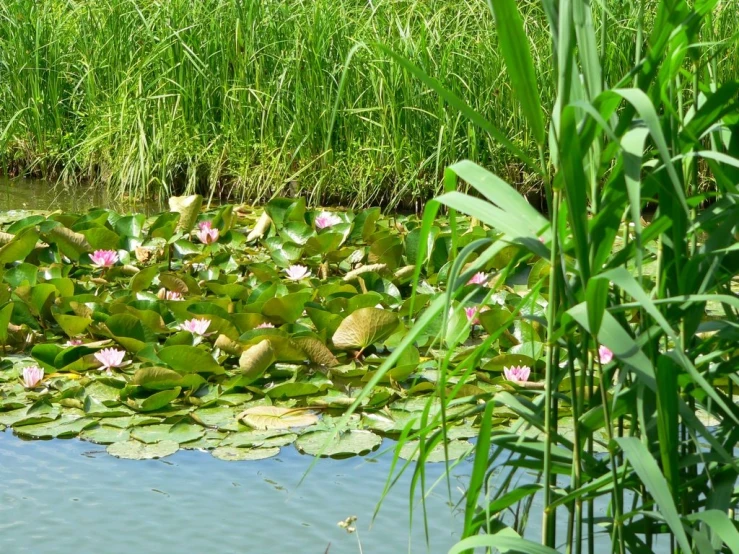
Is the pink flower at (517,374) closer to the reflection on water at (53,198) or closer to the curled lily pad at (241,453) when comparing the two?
the curled lily pad at (241,453)

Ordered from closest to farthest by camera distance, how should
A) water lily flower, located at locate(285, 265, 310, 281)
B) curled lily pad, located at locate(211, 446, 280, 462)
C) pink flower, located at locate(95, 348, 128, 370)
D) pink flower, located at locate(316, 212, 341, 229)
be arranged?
curled lily pad, located at locate(211, 446, 280, 462) → pink flower, located at locate(95, 348, 128, 370) → water lily flower, located at locate(285, 265, 310, 281) → pink flower, located at locate(316, 212, 341, 229)

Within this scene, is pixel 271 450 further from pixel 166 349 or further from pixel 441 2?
pixel 441 2

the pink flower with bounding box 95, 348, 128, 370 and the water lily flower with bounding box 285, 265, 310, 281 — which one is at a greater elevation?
the water lily flower with bounding box 285, 265, 310, 281

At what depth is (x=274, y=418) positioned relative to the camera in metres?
2.37

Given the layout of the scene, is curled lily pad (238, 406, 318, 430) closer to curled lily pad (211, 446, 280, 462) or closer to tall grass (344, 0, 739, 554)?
curled lily pad (211, 446, 280, 462)

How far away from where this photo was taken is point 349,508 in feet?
6.63

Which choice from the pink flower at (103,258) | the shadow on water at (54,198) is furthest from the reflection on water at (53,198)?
the pink flower at (103,258)

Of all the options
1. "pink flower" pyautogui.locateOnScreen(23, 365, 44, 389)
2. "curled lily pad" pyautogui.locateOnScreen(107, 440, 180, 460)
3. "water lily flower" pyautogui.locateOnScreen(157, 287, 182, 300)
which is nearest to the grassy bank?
"water lily flower" pyautogui.locateOnScreen(157, 287, 182, 300)

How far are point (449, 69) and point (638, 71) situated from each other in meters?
3.92

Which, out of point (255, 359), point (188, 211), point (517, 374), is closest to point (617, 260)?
point (517, 374)

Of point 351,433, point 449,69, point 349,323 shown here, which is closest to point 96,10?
point 449,69

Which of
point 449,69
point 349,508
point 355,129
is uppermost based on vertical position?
point 449,69

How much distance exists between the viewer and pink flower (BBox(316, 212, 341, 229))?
388 centimetres

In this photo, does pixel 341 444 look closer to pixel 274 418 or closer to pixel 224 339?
pixel 274 418
